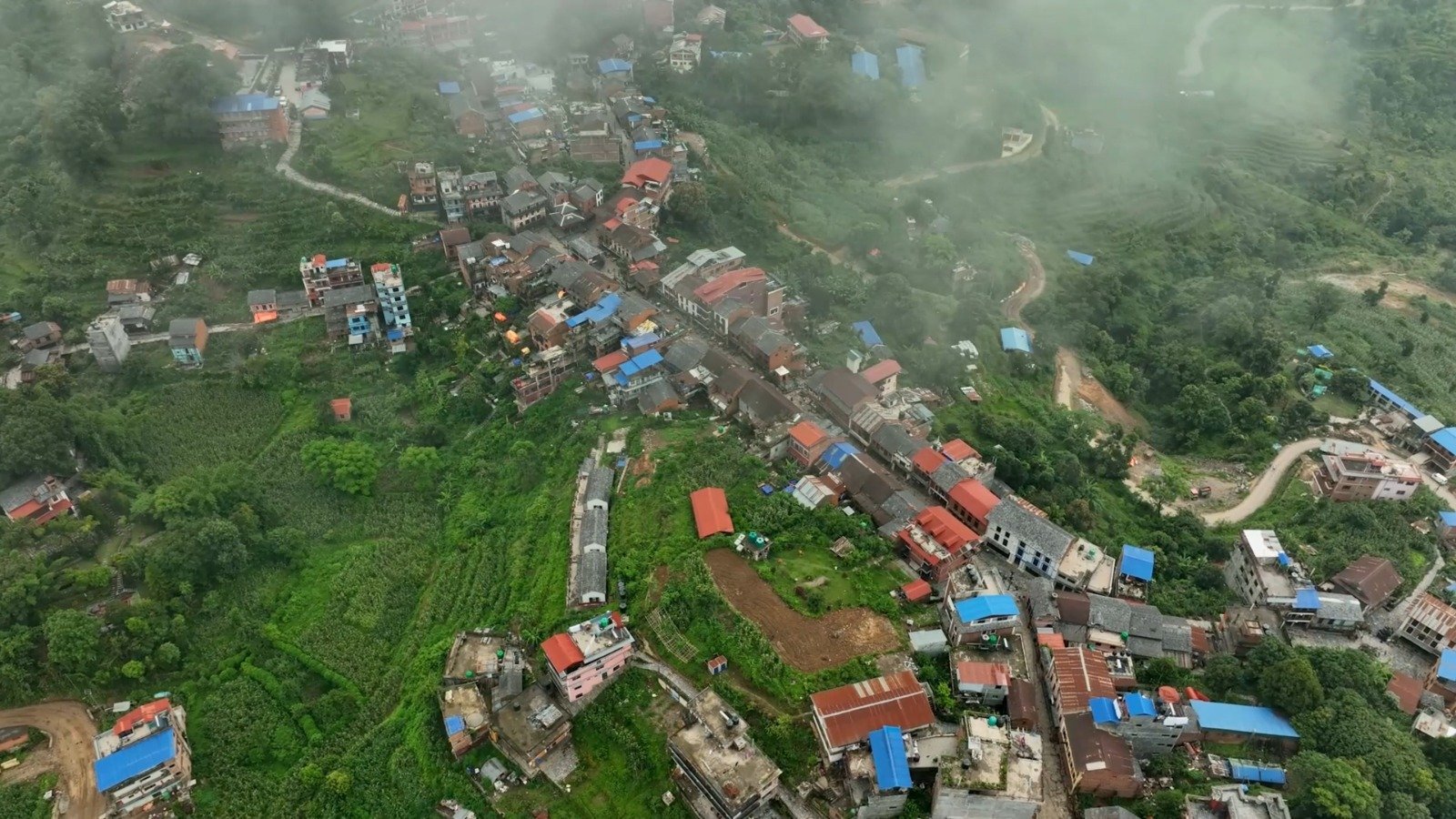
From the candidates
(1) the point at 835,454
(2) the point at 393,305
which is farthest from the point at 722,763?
(2) the point at 393,305

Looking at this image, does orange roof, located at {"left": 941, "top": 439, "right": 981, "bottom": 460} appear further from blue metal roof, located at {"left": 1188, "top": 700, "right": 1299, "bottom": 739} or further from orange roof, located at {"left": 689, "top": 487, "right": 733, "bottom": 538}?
blue metal roof, located at {"left": 1188, "top": 700, "right": 1299, "bottom": 739}

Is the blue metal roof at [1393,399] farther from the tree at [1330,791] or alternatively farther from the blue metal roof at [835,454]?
the blue metal roof at [835,454]

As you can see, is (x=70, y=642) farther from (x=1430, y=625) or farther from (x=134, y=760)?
(x=1430, y=625)

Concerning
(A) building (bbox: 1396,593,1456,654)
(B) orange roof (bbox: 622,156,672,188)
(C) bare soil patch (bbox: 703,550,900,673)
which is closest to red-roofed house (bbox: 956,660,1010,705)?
(C) bare soil patch (bbox: 703,550,900,673)

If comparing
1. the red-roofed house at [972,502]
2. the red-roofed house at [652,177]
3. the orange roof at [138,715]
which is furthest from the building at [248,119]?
the red-roofed house at [972,502]

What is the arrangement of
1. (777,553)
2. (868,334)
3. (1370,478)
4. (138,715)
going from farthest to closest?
(868,334) < (1370,478) < (777,553) < (138,715)

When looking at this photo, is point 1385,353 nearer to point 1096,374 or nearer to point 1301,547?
point 1096,374
